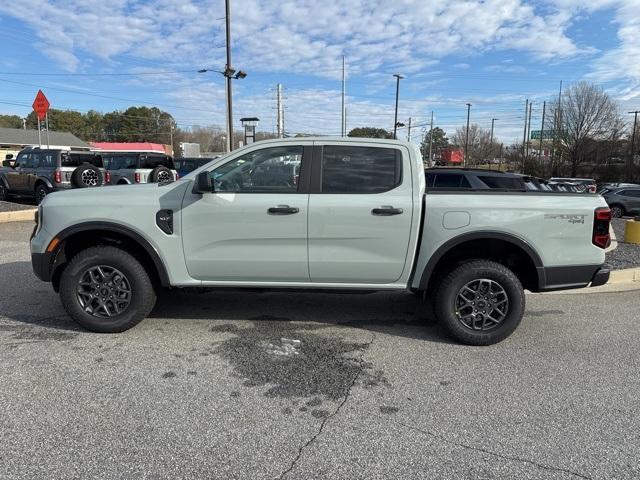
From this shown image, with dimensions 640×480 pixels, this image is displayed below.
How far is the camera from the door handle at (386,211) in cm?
440

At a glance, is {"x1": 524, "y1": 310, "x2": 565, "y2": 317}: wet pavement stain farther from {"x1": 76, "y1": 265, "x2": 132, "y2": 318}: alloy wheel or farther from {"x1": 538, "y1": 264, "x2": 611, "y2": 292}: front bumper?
{"x1": 76, "y1": 265, "x2": 132, "y2": 318}: alloy wheel

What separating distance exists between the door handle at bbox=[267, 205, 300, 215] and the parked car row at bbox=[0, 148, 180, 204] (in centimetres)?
1103

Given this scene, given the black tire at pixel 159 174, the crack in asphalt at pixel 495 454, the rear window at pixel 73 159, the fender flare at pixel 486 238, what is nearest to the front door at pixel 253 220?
the fender flare at pixel 486 238

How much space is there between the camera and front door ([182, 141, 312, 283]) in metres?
4.47

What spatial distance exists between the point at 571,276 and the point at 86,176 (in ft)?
44.6

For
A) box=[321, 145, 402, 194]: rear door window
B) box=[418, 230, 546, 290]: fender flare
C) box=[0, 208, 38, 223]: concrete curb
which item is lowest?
box=[0, 208, 38, 223]: concrete curb

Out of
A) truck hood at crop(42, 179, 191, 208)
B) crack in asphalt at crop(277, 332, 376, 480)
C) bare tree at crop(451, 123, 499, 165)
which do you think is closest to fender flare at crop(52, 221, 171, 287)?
truck hood at crop(42, 179, 191, 208)

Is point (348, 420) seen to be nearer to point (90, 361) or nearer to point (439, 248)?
point (439, 248)

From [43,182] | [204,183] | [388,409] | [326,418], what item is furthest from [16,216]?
[388,409]

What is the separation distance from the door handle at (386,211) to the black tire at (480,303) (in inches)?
30.4

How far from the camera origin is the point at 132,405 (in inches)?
133

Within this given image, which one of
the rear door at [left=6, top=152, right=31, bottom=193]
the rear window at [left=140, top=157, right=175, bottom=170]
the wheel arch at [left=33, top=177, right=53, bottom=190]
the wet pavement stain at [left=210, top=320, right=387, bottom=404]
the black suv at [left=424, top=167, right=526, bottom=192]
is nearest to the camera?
the wet pavement stain at [left=210, top=320, right=387, bottom=404]

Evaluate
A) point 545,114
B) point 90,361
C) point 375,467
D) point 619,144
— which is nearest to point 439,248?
→ point 375,467

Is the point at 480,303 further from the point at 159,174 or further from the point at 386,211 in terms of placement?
the point at 159,174
